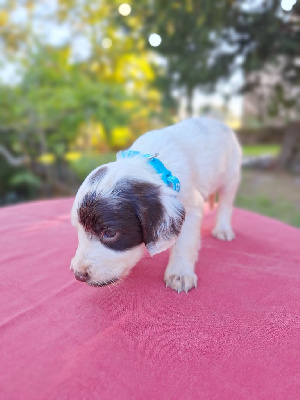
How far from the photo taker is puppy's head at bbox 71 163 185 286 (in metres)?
1.50

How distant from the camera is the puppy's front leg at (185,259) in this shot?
5.98ft

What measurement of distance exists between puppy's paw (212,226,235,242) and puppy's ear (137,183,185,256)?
119 cm

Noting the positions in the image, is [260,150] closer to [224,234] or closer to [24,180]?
[24,180]

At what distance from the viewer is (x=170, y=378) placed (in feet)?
4.07

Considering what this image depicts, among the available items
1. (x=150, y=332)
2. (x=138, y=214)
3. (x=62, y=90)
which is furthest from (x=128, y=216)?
(x=62, y=90)

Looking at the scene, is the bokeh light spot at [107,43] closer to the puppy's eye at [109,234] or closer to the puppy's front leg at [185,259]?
the puppy's front leg at [185,259]

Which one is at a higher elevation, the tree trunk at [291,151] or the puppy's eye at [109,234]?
the puppy's eye at [109,234]

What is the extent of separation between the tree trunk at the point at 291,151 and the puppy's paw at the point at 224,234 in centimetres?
666

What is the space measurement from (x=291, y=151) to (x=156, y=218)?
8170 mm

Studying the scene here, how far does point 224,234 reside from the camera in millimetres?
2697

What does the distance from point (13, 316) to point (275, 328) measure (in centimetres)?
114

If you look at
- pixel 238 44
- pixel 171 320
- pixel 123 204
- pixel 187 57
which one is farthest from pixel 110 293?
pixel 238 44

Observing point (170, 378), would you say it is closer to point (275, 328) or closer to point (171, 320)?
point (171, 320)

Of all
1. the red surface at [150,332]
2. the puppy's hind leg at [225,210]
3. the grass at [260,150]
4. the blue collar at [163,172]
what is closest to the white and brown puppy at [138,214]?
the blue collar at [163,172]
